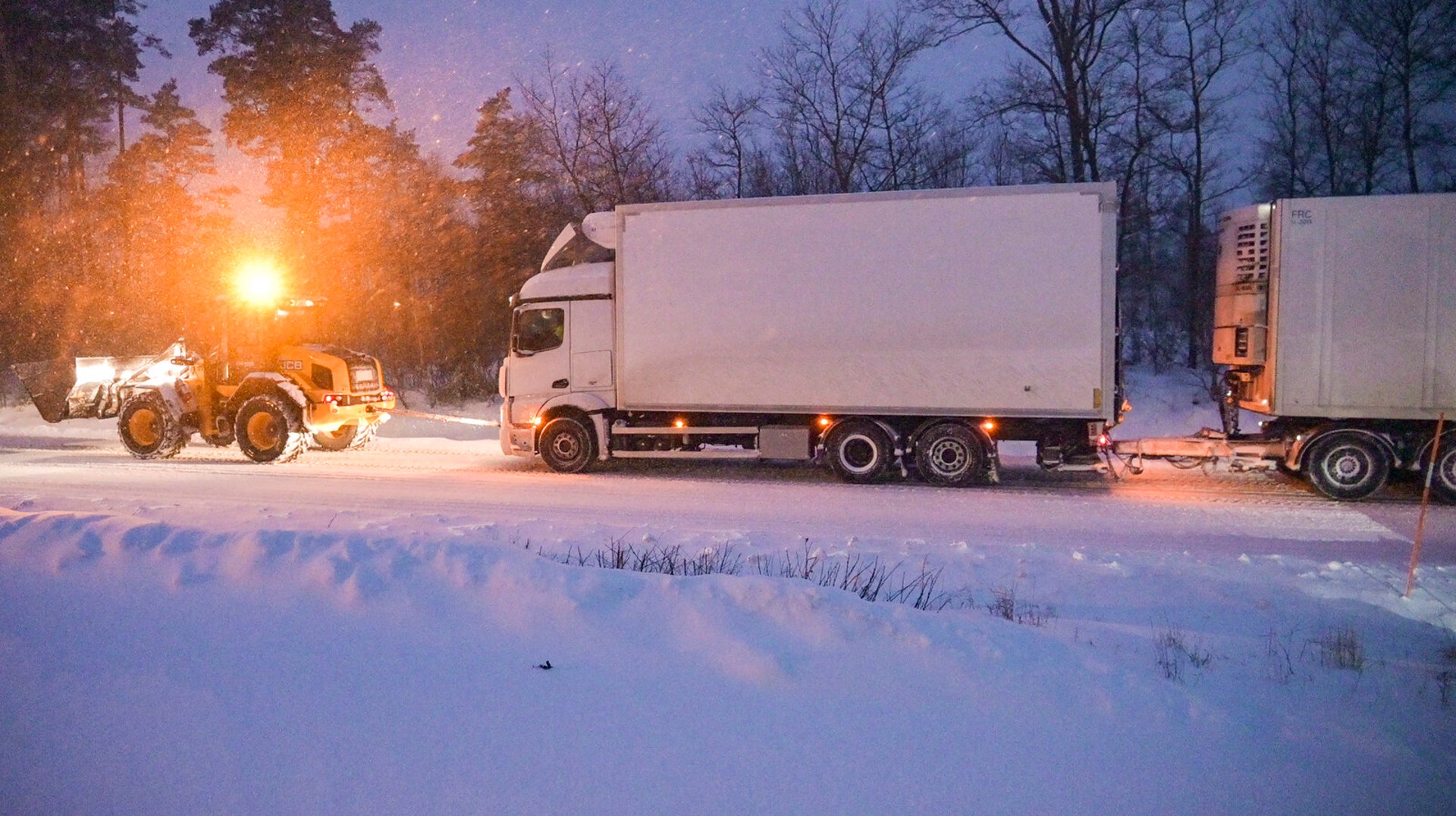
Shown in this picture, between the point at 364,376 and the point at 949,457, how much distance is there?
10082 mm

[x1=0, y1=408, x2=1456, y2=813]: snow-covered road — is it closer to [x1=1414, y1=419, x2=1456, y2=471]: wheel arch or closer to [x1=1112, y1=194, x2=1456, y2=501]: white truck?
[x1=1112, y1=194, x2=1456, y2=501]: white truck

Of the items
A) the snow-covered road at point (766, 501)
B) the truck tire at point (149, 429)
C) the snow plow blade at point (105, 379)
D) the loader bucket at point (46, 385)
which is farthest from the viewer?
the loader bucket at point (46, 385)

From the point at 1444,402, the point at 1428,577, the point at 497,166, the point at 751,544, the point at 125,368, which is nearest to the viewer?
the point at 1428,577

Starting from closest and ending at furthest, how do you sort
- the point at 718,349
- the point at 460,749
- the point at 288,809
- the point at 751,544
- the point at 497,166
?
the point at 288,809, the point at 460,749, the point at 751,544, the point at 718,349, the point at 497,166

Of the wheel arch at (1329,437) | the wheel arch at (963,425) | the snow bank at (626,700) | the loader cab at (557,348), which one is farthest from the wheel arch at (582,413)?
the wheel arch at (1329,437)

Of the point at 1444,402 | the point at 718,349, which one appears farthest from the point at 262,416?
the point at 1444,402

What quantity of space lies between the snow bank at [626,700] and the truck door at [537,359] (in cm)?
798

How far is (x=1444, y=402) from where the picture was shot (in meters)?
10.9

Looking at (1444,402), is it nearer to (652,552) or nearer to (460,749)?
(652,552)

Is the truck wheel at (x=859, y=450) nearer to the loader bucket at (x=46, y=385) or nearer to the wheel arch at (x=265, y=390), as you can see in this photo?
the wheel arch at (x=265, y=390)

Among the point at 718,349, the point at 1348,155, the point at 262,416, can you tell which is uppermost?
the point at 1348,155

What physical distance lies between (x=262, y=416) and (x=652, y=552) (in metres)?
10.3

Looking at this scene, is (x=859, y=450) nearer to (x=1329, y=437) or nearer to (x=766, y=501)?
(x=766, y=501)

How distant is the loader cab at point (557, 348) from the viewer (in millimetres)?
13812
